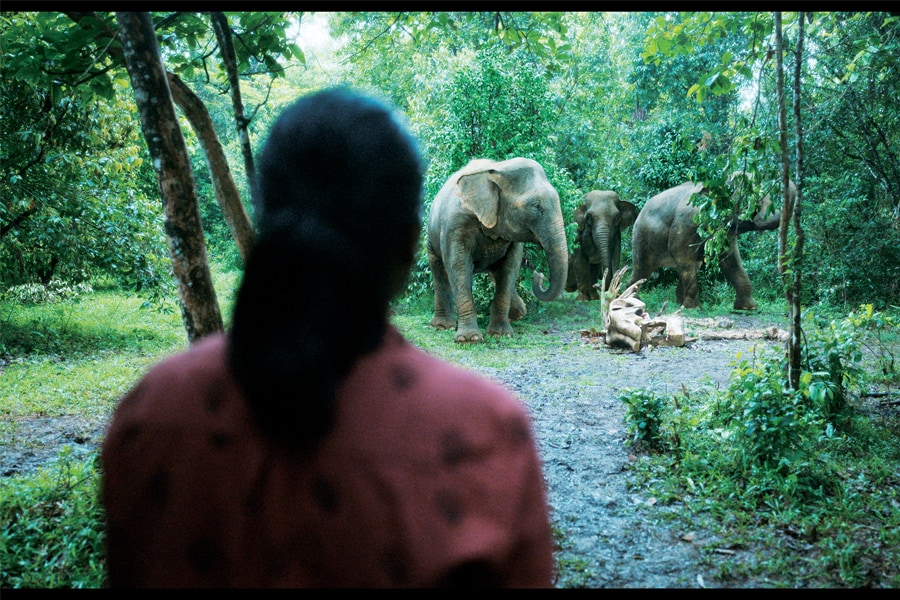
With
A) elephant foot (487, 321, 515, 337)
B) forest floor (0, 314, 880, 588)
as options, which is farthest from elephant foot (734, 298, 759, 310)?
elephant foot (487, 321, 515, 337)

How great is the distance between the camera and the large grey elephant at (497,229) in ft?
30.9

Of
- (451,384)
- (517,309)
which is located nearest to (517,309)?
(517,309)

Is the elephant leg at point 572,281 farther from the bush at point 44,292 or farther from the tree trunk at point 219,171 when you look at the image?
the tree trunk at point 219,171

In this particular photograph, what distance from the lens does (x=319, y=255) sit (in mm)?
1305

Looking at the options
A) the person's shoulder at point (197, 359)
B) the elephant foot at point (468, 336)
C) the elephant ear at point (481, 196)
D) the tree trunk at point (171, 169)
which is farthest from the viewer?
the elephant foot at point (468, 336)

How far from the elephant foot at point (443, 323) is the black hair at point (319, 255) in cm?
1028

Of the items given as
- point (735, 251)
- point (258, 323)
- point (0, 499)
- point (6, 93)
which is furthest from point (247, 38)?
point (735, 251)

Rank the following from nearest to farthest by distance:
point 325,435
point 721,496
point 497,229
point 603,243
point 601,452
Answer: point 325,435 < point 721,496 < point 601,452 < point 497,229 < point 603,243

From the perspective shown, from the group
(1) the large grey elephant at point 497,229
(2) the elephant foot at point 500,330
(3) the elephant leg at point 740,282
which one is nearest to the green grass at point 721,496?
(1) the large grey elephant at point 497,229

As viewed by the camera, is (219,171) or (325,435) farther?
(219,171)

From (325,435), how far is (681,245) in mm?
12821

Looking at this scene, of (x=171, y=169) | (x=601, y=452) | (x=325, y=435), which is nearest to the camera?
(x=325, y=435)

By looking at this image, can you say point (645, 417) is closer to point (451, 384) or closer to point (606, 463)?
point (606, 463)

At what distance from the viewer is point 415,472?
1.32 metres
